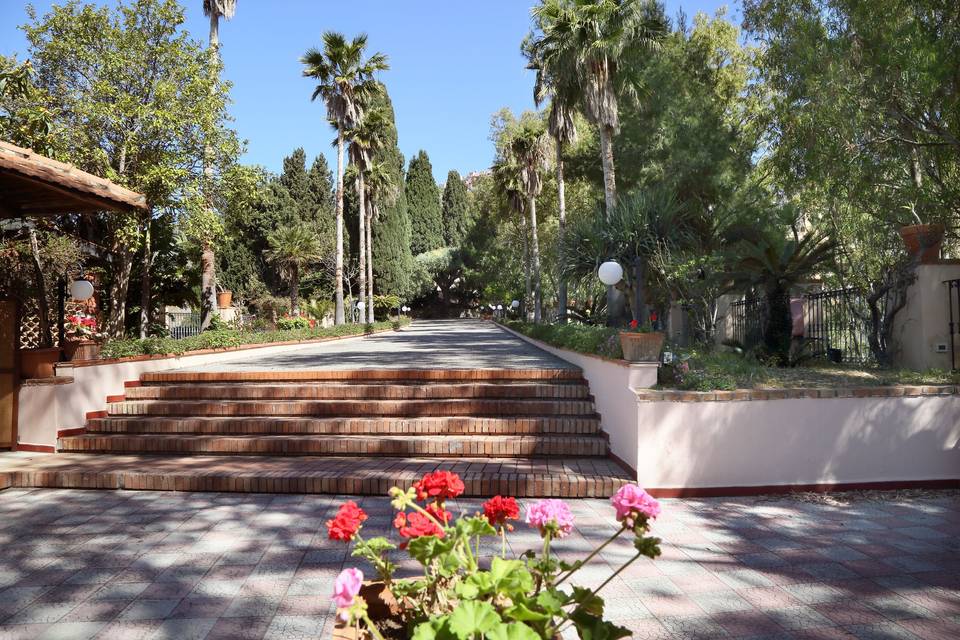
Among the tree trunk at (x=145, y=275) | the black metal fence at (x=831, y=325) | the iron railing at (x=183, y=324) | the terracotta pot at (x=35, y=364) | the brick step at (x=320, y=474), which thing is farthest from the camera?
the iron railing at (x=183, y=324)

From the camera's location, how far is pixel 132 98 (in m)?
12.6

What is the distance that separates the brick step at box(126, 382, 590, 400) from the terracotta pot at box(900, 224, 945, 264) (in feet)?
14.0

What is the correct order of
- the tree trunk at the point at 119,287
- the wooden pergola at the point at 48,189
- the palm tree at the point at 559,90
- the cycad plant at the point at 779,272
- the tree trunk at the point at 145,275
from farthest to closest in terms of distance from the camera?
the palm tree at the point at 559,90
the tree trunk at the point at 119,287
the tree trunk at the point at 145,275
the cycad plant at the point at 779,272
the wooden pergola at the point at 48,189

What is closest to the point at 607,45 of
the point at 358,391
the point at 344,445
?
the point at 358,391

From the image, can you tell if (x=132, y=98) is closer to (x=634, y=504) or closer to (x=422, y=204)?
(x=634, y=504)

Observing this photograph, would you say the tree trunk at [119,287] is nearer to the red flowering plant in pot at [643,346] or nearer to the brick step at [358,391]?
the brick step at [358,391]

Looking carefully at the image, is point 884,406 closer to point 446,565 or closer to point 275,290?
point 446,565

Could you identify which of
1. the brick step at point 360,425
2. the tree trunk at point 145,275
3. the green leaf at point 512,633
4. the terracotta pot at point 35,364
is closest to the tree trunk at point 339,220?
the tree trunk at point 145,275

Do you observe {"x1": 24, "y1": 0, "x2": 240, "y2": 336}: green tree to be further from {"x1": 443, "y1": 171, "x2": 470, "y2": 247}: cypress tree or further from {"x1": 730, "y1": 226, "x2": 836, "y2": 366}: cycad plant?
{"x1": 443, "y1": 171, "x2": 470, "y2": 247}: cypress tree

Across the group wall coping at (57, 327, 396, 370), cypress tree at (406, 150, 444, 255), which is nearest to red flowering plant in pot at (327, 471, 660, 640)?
wall coping at (57, 327, 396, 370)

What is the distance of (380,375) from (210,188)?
951 centimetres

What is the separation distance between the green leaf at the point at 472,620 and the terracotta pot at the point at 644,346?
4121 millimetres

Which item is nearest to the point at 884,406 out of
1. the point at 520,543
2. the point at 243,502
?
the point at 520,543

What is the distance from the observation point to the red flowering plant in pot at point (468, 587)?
4.97ft
